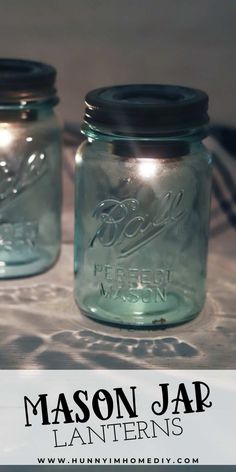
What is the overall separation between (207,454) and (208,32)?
56 cm

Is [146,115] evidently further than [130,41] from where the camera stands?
No

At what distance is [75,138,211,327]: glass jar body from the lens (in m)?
0.88

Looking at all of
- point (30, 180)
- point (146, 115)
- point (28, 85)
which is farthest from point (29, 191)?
point (146, 115)

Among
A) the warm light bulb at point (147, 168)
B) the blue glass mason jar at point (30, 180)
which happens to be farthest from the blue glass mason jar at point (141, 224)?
the blue glass mason jar at point (30, 180)

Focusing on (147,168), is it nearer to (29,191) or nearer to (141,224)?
(141,224)

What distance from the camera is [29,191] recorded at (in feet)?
3.33

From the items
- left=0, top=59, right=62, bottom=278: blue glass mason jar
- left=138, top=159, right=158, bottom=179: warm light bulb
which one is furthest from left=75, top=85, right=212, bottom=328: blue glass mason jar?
left=0, top=59, right=62, bottom=278: blue glass mason jar

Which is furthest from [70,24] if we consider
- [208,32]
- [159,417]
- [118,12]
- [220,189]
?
[159,417]

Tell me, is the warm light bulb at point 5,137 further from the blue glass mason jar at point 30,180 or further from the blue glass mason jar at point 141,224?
the blue glass mason jar at point 141,224

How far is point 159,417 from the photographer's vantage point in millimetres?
739

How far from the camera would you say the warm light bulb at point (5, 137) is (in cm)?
97

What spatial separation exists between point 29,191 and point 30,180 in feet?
0.05

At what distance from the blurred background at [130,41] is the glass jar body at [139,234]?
0.73 feet

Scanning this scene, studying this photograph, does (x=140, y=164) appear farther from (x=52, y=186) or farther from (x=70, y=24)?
(x=70, y=24)
